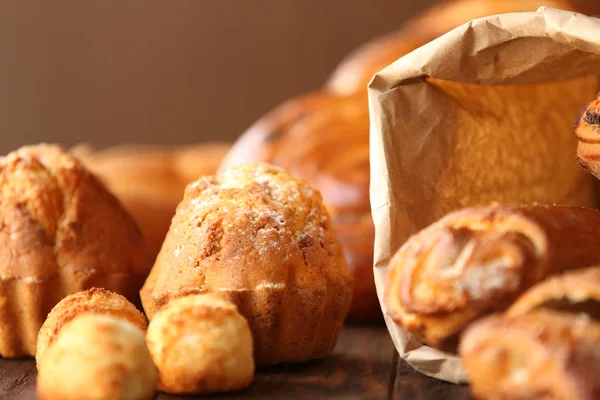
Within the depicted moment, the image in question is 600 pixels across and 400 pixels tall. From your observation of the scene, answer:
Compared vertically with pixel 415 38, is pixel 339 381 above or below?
below

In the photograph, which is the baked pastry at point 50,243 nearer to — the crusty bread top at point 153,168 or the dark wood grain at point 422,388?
the dark wood grain at point 422,388

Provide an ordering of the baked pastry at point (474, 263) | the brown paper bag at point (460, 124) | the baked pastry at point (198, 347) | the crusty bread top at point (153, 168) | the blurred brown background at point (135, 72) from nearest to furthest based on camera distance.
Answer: the baked pastry at point (474, 263), the baked pastry at point (198, 347), the brown paper bag at point (460, 124), the crusty bread top at point (153, 168), the blurred brown background at point (135, 72)

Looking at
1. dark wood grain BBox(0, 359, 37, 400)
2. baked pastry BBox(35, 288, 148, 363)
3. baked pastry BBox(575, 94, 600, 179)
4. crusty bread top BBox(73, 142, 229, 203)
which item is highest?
baked pastry BBox(575, 94, 600, 179)

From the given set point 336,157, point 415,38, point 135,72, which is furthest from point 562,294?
point 135,72

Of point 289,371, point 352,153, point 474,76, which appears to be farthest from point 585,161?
point 352,153

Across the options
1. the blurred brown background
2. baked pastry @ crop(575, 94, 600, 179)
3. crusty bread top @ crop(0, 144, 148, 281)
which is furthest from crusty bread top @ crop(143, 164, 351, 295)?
the blurred brown background

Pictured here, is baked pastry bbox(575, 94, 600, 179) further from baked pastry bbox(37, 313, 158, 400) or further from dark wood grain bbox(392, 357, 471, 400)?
baked pastry bbox(37, 313, 158, 400)

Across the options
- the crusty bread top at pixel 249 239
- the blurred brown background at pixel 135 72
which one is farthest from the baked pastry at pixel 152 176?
→ the blurred brown background at pixel 135 72

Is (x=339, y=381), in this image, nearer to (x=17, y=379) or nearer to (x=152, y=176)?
(x=17, y=379)
